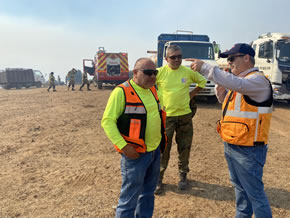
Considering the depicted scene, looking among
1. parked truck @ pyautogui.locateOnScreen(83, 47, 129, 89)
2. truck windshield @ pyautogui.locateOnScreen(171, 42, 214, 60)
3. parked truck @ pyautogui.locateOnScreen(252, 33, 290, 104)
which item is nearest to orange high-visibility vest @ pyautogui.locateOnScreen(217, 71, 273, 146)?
truck windshield @ pyautogui.locateOnScreen(171, 42, 214, 60)

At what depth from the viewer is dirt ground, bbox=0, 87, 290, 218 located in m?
2.81

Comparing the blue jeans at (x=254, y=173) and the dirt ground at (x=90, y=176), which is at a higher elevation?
the blue jeans at (x=254, y=173)

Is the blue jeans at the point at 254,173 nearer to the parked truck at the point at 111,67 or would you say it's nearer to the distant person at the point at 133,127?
the distant person at the point at 133,127

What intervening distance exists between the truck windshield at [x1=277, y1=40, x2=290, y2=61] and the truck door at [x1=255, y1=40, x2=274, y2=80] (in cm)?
26

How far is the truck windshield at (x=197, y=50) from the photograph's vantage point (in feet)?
31.0

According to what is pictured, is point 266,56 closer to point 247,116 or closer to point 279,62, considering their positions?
point 279,62

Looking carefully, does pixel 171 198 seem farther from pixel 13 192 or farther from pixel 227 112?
A: pixel 13 192

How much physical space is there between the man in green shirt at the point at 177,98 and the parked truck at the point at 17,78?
26023 mm

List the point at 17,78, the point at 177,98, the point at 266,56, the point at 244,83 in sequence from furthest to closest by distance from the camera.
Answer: the point at 17,78
the point at 266,56
the point at 177,98
the point at 244,83

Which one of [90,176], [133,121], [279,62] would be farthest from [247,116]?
[279,62]

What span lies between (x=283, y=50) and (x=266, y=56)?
0.67 metres

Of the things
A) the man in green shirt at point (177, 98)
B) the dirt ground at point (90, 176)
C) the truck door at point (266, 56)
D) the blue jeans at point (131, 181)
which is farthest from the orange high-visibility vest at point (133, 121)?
the truck door at point (266, 56)

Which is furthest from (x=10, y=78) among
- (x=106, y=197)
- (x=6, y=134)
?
(x=106, y=197)

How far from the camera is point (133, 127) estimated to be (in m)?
2.00
